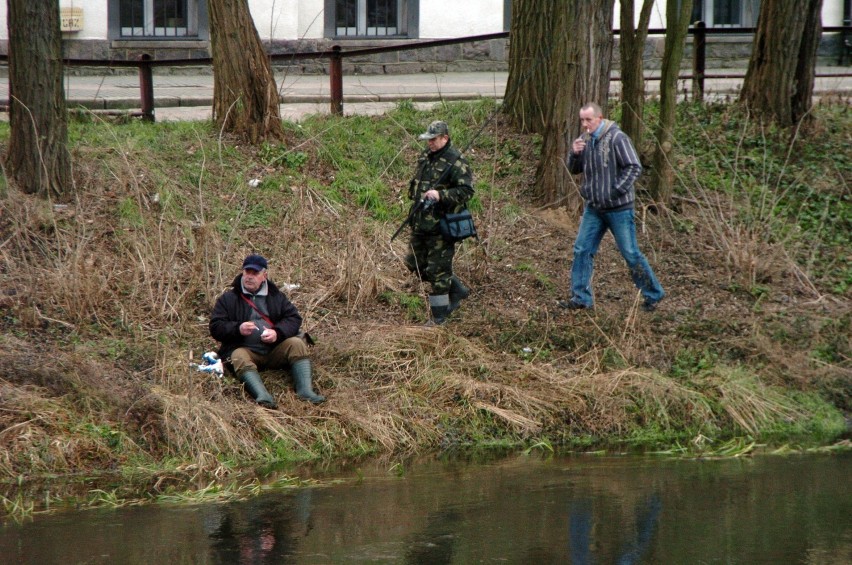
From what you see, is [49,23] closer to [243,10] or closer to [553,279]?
[243,10]

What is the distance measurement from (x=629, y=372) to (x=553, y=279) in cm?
228

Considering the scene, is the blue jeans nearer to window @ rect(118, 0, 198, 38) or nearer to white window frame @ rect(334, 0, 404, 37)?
white window frame @ rect(334, 0, 404, 37)

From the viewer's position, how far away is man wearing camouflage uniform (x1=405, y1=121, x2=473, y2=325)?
993cm

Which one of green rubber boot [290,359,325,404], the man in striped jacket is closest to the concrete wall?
the man in striped jacket

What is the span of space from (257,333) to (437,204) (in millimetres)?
2061

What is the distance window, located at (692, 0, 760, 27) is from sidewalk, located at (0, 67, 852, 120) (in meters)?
3.03

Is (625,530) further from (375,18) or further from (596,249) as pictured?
A: (375,18)

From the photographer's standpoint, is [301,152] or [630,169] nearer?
[630,169]

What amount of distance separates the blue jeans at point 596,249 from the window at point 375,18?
1376 centimetres

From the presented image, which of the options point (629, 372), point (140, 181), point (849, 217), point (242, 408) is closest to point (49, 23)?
point (140, 181)

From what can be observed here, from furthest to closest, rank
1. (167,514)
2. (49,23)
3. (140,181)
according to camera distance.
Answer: (140,181) → (49,23) → (167,514)

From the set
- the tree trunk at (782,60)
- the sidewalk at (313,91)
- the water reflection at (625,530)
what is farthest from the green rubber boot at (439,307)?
the tree trunk at (782,60)

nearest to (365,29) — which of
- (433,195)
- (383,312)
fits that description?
(383,312)

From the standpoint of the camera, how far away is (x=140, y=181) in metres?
12.3
